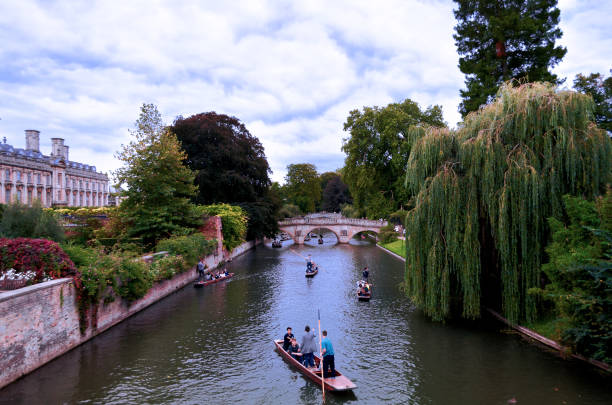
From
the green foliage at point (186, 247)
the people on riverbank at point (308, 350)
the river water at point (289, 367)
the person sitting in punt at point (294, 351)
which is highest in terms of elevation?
the green foliage at point (186, 247)

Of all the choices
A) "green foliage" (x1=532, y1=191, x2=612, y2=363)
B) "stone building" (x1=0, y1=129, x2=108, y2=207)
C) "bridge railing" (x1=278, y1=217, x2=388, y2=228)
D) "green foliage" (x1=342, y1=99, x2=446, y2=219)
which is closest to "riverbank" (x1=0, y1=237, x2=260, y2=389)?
"green foliage" (x1=532, y1=191, x2=612, y2=363)

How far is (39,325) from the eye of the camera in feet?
32.8

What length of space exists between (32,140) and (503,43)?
63452mm

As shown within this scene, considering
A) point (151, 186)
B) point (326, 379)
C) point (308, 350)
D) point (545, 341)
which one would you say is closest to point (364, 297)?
point (545, 341)

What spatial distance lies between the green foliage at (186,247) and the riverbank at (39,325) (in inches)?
278

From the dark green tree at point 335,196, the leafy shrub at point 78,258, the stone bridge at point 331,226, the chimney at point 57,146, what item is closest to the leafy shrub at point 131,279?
the leafy shrub at point 78,258

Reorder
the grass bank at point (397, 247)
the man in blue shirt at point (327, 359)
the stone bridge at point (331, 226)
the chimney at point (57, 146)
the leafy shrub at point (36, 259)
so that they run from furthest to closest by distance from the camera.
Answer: the chimney at point (57, 146)
the stone bridge at point (331, 226)
the grass bank at point (397, 247)
the leafy shrub at point (36, 259)
the man in blue shirt at point (327, 359)

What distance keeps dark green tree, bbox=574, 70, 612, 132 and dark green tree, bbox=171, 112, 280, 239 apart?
2724 cm

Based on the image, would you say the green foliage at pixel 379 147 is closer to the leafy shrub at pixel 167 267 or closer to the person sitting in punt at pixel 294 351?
the leafy shrub at pixel 167 267

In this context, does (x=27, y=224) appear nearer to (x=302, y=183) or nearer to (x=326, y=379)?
(x=326, y=379)

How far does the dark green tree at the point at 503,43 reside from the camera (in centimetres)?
2139

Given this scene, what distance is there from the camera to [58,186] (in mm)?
60594

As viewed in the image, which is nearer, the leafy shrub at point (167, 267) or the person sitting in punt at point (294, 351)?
the person sitting in punt at point (294, 351)

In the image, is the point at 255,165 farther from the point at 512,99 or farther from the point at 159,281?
the point at 512,99
